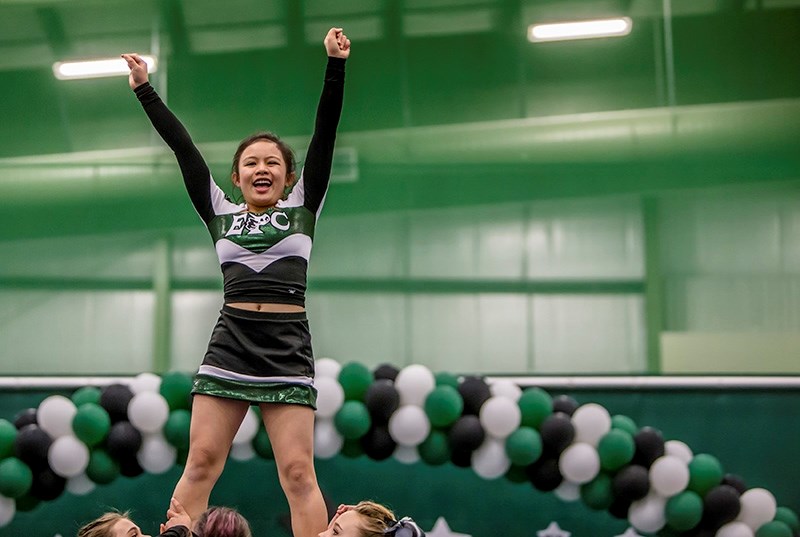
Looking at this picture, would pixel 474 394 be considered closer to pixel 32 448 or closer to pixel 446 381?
pixel 446 381

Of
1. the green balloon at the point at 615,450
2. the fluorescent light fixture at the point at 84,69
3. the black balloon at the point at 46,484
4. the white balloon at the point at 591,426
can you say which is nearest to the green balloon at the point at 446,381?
the white balloon at the point at 591,426

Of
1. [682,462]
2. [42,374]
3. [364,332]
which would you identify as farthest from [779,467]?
[42,374]

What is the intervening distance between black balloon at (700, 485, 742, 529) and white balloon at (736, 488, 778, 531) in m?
0.06

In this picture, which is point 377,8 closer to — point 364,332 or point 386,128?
point 386,128

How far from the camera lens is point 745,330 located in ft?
17.9

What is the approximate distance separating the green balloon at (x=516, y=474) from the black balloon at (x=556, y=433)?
0.14 m

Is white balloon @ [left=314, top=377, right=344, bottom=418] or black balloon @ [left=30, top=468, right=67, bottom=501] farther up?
white balloon @ [left=314, top=377, right=344, bottom=418]

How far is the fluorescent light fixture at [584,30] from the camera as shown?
5840 millimetres

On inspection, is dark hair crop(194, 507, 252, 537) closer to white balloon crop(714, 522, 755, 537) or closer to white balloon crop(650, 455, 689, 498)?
white balloon crop(650, 455, 689, 498)

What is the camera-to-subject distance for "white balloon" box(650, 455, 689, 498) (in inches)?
170

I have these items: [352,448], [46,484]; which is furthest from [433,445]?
[46,484]

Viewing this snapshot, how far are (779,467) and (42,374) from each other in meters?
3.71

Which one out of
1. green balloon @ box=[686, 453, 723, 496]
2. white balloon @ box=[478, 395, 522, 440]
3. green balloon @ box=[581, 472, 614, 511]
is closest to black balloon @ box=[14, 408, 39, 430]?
white balloon @ box=[478, 395, 522, 440]

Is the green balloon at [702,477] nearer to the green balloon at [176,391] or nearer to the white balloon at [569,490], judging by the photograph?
the white balloon at [569,490]
